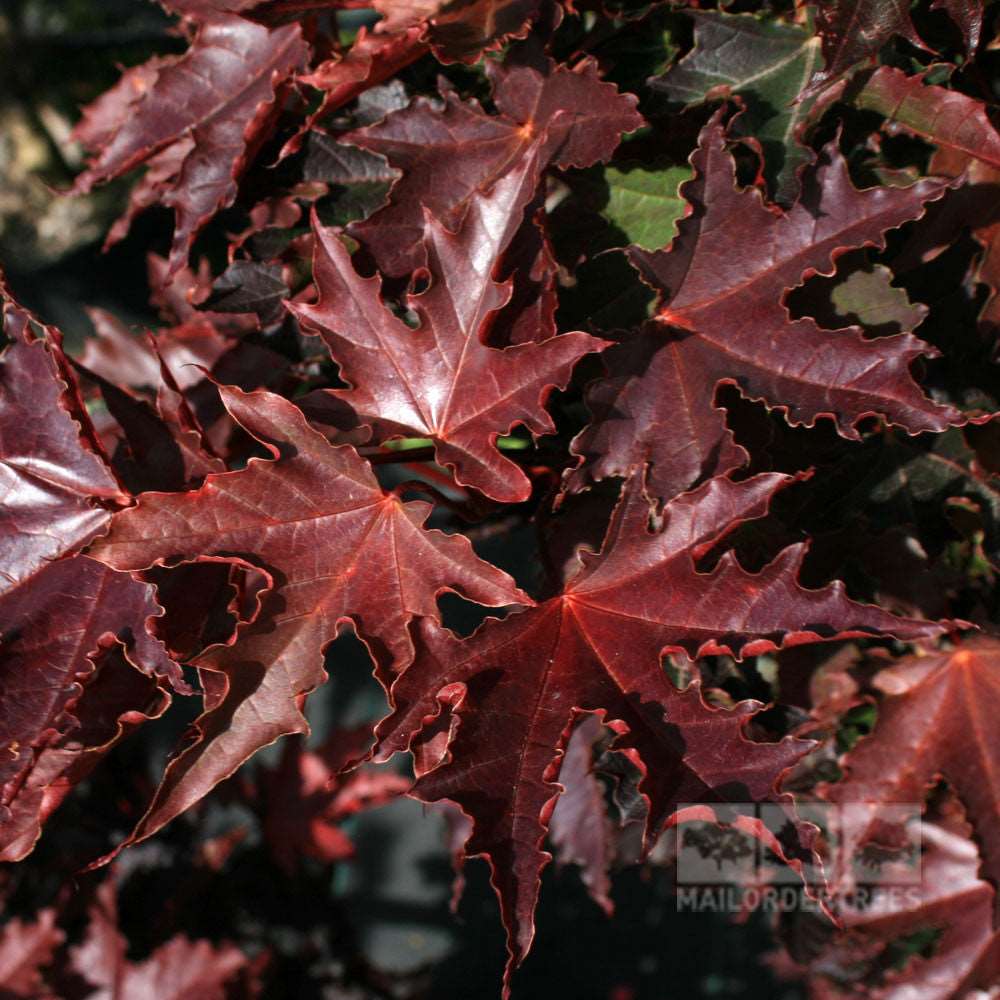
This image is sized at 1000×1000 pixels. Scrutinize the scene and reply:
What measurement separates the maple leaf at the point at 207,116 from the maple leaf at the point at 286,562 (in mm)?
278

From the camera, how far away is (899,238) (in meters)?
0.89

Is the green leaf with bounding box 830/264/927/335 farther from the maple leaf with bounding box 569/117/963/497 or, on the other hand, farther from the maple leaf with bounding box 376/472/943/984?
the maple leaf with bounding box 376/472/943/984

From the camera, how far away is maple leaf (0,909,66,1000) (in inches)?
56.8

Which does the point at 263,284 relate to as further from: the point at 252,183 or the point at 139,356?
the point at 139,356

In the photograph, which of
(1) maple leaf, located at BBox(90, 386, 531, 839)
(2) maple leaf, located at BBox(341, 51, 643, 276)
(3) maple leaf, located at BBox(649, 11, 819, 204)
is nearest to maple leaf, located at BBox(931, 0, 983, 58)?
(3) maple leaf, located at BBox(649, 11, 819, 204)

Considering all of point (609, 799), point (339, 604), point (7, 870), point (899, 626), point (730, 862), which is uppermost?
point (339, 604)

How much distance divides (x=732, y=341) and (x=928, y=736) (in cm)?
44

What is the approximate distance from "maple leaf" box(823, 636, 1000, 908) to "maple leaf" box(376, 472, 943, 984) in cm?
29

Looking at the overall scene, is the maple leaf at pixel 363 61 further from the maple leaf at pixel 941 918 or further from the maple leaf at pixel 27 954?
the maple leaf at pixel 27 954

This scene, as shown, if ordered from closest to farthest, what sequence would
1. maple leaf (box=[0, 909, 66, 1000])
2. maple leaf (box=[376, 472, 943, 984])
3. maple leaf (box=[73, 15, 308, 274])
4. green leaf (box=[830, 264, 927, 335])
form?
1. maple leaf (box=[376, 472, 943, 984])
2. green leaf (box=[830, 264, 927, 335])
3. maple leaf (box=[73, 15, 308, 274])
4. maple leaf (box=[0, 909, 66, 1000])

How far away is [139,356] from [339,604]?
2.56 ft

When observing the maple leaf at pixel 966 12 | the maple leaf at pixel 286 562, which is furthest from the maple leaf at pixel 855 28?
the maple leaf at pixel 286 562

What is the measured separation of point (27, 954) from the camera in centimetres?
146

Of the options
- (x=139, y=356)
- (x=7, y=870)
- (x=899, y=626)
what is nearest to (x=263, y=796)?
(x=7, y=870)
